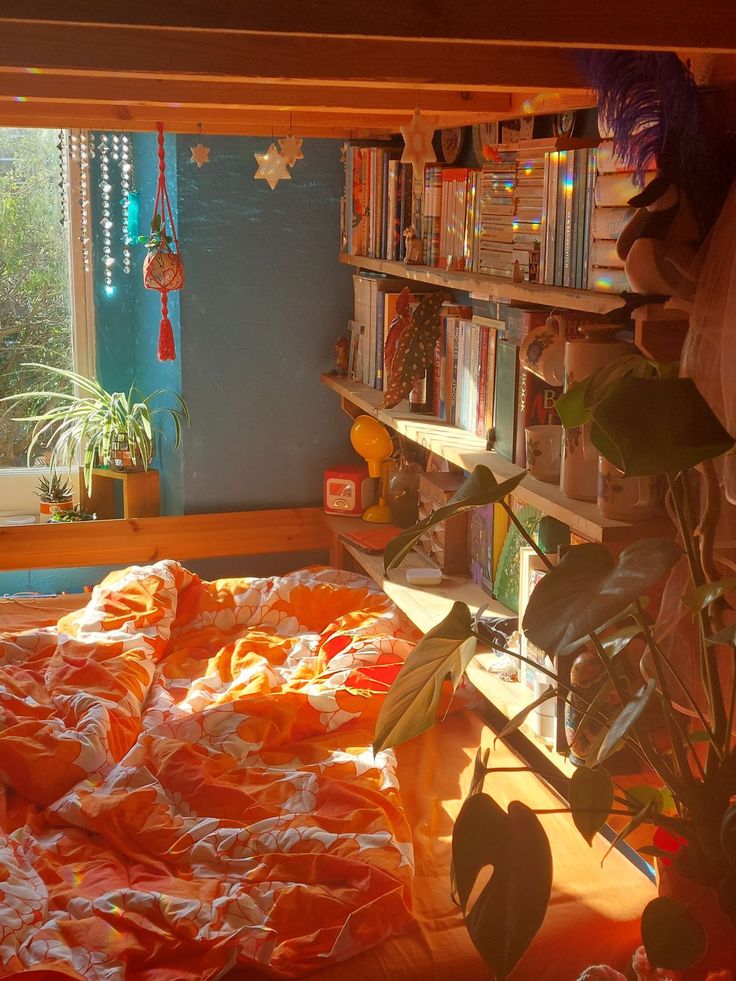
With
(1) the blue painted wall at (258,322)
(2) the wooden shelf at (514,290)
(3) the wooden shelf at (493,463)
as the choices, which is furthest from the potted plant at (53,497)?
(2) the wooden shelf at (514,290)

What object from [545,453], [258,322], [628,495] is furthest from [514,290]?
[258,322]

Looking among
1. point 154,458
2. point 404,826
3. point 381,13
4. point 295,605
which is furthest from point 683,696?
point 154,458

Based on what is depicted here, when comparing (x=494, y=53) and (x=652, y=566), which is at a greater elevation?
(x=494, y=53)

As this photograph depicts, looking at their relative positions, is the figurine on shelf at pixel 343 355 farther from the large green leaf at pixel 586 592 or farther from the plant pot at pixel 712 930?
the plant pot at pixel 712 930

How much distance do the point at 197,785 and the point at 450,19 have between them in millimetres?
1408

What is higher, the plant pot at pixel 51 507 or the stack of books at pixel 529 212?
the stack of books at pixel 529 212

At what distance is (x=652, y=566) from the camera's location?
1164 millimetres

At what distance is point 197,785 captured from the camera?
2.06 metres

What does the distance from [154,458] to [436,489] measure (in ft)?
4.44

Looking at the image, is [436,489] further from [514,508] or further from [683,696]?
[683,696]

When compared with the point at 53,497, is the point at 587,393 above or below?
above

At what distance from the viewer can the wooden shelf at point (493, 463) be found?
1.66 meters

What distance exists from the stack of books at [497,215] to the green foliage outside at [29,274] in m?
1.93

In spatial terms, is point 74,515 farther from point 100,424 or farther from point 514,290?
point 514,290
